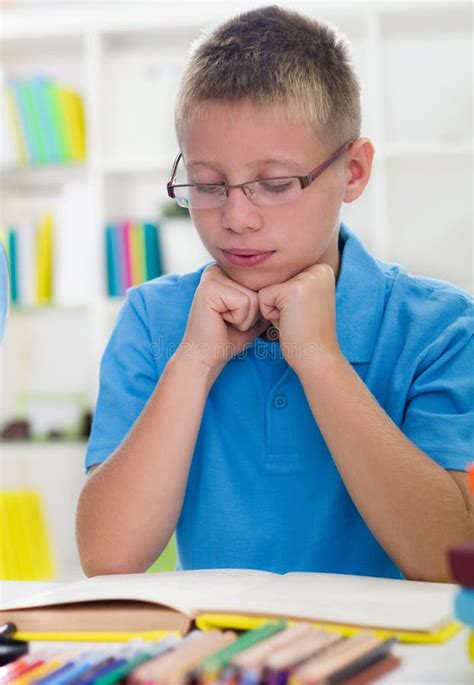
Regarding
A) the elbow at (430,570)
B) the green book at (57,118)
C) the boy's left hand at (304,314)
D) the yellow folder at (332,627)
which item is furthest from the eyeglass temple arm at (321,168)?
the green book at (57,118)

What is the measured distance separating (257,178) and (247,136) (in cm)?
5

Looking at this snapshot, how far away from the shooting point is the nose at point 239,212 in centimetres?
121

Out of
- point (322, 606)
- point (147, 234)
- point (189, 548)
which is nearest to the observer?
point (322, 606)

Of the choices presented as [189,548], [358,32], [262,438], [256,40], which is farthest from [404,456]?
[358,32]

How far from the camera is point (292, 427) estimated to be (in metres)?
1.35

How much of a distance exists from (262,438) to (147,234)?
2023mm

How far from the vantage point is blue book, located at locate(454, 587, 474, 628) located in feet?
2.29

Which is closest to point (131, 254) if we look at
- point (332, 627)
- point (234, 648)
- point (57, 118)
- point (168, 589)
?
point (57, 118)

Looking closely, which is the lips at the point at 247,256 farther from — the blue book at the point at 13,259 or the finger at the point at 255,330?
the blue book at the point at 13,259

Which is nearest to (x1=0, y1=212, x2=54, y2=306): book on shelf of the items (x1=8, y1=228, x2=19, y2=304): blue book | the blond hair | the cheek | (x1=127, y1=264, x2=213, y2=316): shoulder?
(x1=8, y1=228, x2=19, y2=304): blue book

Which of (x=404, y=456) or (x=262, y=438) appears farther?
(x=262, y=438)

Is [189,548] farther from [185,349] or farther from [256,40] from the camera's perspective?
[256,40]

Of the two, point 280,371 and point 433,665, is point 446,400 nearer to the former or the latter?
point 280,371

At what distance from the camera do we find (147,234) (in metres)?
3.30
